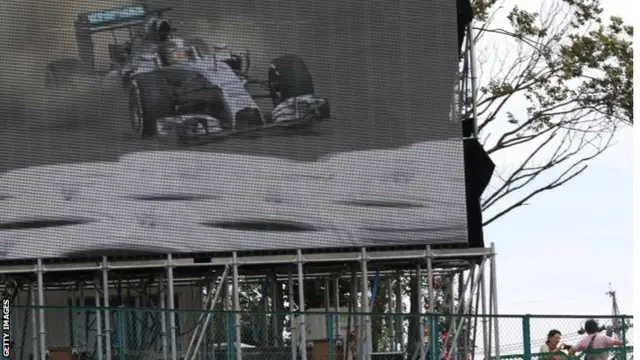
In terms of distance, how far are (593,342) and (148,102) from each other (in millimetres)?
11073

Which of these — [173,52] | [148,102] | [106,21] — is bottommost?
[148,102]

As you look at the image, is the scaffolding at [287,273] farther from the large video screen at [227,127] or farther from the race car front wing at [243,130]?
the race car front wing at [243,130]

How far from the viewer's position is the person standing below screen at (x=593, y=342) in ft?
82.9

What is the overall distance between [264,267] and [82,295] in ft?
12.4

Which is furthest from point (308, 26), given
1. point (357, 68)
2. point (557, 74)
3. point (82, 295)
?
point (557, 74)

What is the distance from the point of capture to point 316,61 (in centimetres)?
3353

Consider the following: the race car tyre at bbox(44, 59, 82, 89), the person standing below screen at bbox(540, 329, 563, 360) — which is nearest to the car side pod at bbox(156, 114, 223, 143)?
the race car tyre at bbox(44, 59, 82, 89)

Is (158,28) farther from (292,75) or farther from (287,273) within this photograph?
(287,273)

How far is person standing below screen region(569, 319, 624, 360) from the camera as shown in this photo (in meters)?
25.3

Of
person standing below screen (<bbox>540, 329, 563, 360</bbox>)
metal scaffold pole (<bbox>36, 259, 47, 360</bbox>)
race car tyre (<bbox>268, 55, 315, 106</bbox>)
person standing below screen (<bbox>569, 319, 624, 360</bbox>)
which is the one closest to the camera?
person standing below screen (<bbox>540, 329, 563, 360</bbox>)

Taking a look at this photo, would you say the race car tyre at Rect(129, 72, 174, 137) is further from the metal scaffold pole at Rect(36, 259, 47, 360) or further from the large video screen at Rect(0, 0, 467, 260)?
the metal scaffold pole at Rect(36, 259, 47, 360)

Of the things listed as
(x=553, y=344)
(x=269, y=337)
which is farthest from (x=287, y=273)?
(x=553, y=344)

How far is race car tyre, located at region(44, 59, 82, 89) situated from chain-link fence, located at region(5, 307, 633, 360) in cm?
410

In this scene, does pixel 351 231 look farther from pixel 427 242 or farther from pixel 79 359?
pixel 79 359
